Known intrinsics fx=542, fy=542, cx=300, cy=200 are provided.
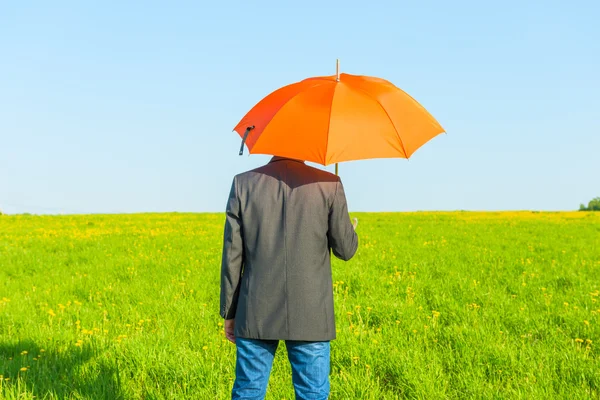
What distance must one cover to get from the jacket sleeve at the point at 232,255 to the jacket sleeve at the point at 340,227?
1.90ft

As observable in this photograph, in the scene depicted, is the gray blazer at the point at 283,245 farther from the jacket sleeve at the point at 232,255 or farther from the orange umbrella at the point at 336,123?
the orange umbrella at the point at 336,123

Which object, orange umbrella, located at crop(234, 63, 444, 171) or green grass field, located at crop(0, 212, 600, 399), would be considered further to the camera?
green grass field, located at crop(0, 212, 600, 399)

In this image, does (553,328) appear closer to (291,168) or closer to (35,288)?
(291,168)

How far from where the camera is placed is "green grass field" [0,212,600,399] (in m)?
5.30

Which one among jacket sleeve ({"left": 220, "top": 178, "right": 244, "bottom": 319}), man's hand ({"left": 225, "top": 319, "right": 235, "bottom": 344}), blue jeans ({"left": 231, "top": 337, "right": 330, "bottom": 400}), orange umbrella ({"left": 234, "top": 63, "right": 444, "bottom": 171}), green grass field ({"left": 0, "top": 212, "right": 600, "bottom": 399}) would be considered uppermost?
orange umbrella ({"left": 234, "top": 63, "right": 444, "bottom": 171})

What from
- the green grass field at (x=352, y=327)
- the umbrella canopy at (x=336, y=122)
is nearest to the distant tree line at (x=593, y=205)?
the green grass field at (x=352, y=327)

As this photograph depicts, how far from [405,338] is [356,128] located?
143 inches

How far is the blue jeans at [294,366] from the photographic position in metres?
3.43

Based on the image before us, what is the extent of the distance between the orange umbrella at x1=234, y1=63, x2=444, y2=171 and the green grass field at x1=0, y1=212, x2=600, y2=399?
246cm

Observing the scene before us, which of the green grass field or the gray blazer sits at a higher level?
the gray blazer

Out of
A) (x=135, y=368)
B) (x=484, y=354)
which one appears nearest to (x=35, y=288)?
(x=135, y=368)

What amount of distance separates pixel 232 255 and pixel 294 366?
83 cm

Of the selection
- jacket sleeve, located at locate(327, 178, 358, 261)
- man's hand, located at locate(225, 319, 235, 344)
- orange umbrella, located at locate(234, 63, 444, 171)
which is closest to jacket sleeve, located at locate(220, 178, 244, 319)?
man's hand, located at locate(225, 319, 235, 344)

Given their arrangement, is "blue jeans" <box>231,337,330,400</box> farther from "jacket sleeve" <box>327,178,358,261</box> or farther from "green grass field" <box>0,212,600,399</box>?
"green grass field" <box>0,212,600,399</box>
